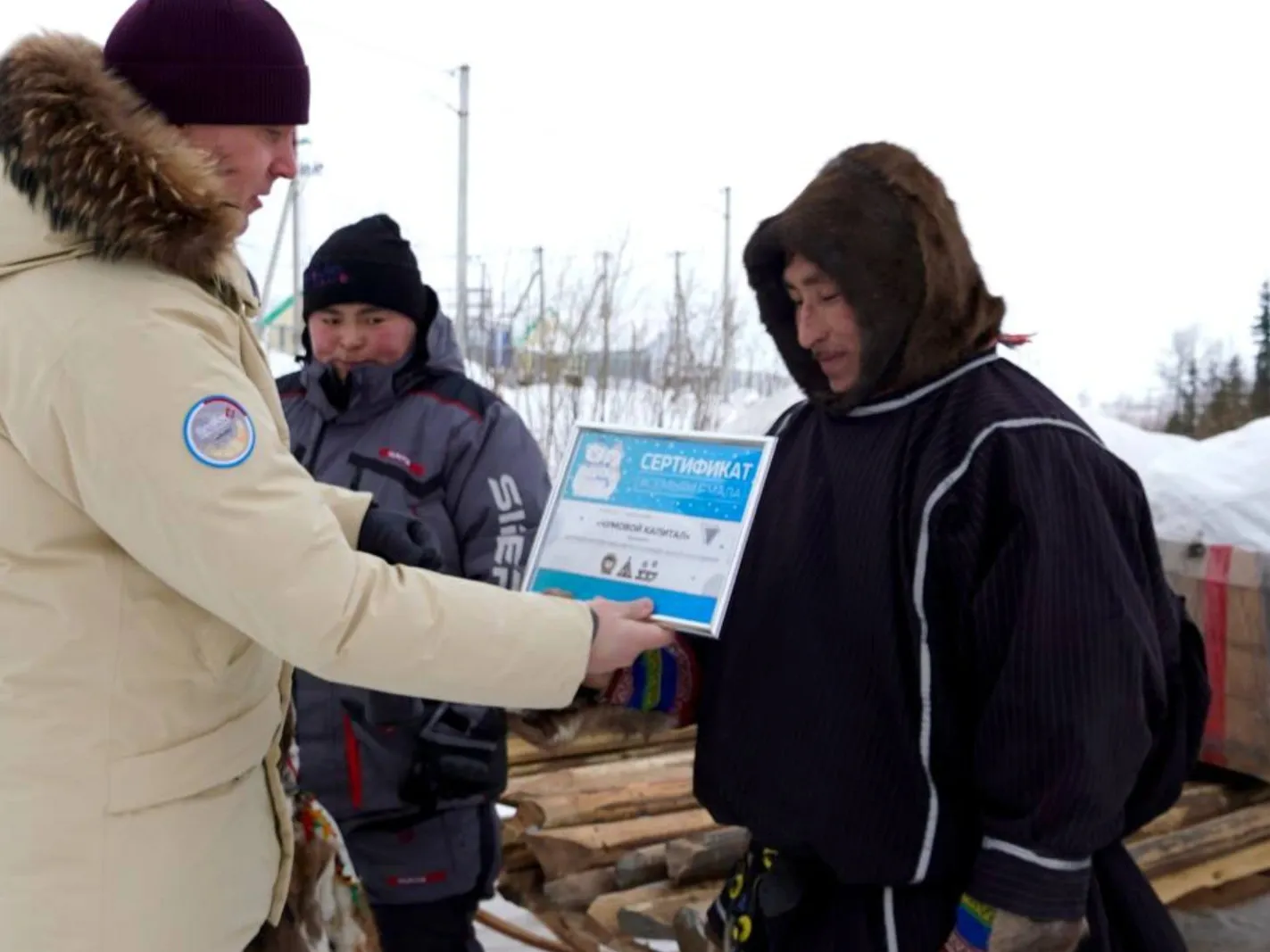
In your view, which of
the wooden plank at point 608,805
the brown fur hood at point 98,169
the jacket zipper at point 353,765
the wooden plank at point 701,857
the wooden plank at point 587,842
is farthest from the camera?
the wooden plank at point 608,805

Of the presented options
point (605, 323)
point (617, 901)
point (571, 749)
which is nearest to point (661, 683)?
point (617, 901)

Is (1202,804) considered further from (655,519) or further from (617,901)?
(655,519)

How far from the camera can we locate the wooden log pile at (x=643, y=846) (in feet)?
12.9

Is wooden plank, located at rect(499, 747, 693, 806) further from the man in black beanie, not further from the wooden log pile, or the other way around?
the man in black beanie

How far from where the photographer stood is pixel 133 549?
1646mm

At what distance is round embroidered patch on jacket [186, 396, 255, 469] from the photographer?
5.26 feet

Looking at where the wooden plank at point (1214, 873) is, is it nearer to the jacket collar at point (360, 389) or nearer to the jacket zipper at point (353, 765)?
the jacket zipper at point (353, 765)

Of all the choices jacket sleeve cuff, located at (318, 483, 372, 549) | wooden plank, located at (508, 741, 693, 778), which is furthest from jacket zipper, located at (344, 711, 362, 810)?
wooden plank, located at (508, 741, 693, 778)

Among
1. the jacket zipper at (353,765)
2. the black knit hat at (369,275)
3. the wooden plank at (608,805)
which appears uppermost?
the black knit hat at (369,275)

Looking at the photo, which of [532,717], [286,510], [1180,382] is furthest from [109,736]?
[1180,382]

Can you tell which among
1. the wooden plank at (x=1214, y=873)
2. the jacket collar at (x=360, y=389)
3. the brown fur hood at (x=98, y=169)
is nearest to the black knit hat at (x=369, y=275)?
the jacket collar at (x=360, y=389)

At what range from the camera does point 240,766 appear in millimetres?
1846

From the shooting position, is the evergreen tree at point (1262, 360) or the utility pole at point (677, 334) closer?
the utility pole at point (677, 334)

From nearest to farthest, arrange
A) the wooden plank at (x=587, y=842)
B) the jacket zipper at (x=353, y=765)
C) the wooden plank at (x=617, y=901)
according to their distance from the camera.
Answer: the jacket zipper at (x=353, y=765) < the wooden plank at (x=617, y=901) < the wooden plank at (x=587, y=842)
